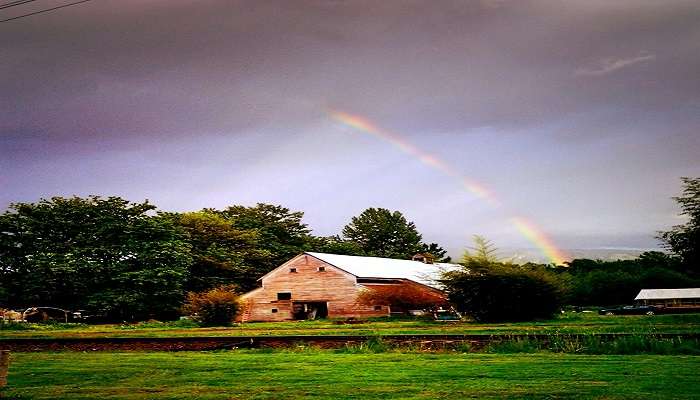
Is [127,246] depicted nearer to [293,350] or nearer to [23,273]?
[23,273]

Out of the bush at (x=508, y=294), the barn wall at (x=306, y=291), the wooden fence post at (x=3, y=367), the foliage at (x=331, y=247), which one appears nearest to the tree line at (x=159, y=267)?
the bush at (x=508, y=294)

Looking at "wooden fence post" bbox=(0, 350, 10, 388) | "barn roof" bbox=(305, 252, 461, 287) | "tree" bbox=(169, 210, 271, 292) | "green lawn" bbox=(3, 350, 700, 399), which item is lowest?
"green lawn" bbox=(3, 350, 700, 399)

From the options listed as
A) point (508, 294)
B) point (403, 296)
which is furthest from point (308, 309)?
point (508, 294)

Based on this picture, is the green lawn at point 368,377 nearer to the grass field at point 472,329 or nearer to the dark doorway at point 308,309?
the grass field at point 472,329

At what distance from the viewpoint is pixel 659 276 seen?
83500mm

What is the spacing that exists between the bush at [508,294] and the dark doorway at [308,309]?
78.8ft

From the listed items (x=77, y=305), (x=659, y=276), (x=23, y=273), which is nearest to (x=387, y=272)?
(x=77, y=305)

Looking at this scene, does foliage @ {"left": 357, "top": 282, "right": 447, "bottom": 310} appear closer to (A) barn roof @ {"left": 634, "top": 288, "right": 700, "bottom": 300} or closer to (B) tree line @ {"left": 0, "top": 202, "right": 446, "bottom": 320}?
Answer: (B) tree line @ {"left": 0, "top": 202, "right": 446, "bottom": 320}

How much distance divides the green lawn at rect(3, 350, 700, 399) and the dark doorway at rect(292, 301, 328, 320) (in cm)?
4226

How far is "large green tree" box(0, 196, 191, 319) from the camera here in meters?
53.8

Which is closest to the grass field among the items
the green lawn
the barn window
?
the green lawn

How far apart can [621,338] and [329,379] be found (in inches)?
363

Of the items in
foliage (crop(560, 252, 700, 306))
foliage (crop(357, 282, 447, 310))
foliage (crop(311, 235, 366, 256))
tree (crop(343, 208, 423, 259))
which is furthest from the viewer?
tree (crop(343, 208, 423, 259))

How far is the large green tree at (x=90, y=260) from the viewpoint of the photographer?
53781mm
